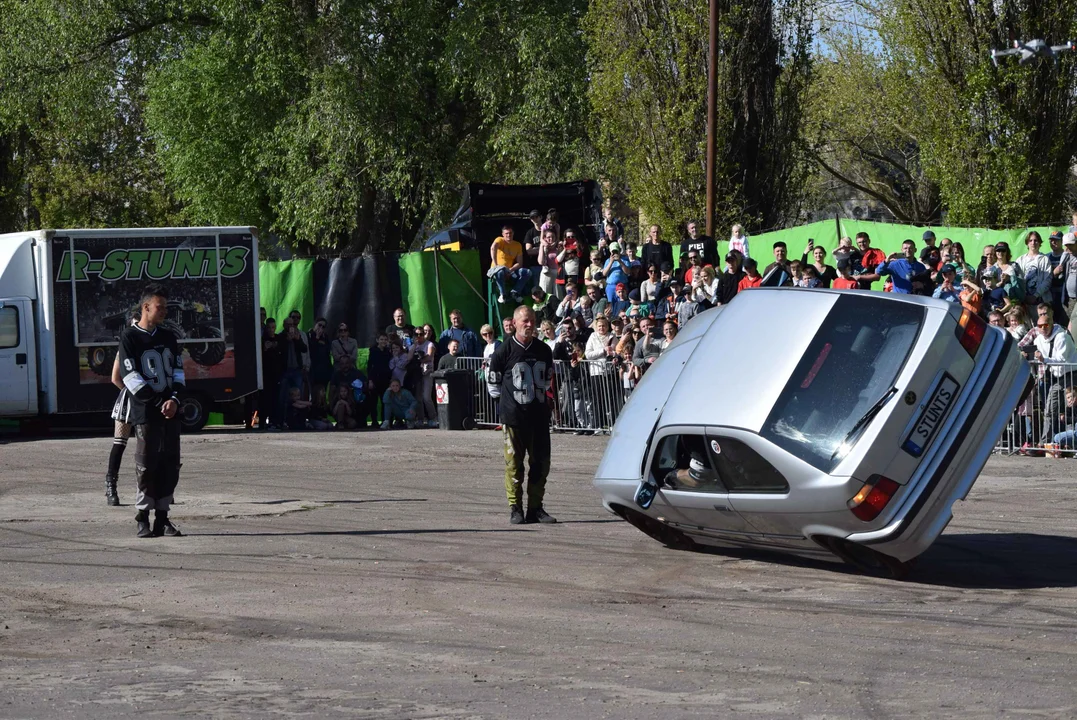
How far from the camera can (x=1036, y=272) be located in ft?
60.2

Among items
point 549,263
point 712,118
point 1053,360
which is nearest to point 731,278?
point 549,263

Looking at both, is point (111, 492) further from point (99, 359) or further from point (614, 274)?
point (614, 274)

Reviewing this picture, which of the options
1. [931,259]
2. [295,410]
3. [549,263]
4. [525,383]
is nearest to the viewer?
[525,383]

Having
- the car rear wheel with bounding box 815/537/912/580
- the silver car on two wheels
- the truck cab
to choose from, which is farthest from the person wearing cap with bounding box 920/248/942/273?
the truck cab

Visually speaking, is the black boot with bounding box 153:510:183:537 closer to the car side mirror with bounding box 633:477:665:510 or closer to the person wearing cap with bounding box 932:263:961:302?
the car side mirror with bounding box 633:477:665:510

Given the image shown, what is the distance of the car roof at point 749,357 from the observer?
29.2ft

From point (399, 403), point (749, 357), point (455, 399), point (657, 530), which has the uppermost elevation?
point (749, 357)

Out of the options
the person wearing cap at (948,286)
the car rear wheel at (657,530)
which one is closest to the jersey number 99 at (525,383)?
the car rear wheel at (657,530)

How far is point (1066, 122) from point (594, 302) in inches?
352

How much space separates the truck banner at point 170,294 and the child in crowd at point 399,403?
2.24m

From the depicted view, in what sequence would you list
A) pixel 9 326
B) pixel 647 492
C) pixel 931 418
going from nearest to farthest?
pixel 931 418, pixel 647 492, pixel 9 326

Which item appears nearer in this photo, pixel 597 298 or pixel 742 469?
pixel 742 469

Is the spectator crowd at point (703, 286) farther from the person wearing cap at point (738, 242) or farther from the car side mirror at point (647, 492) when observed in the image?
the car side mirror at point (647, 492)

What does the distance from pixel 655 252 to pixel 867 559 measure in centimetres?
1410
